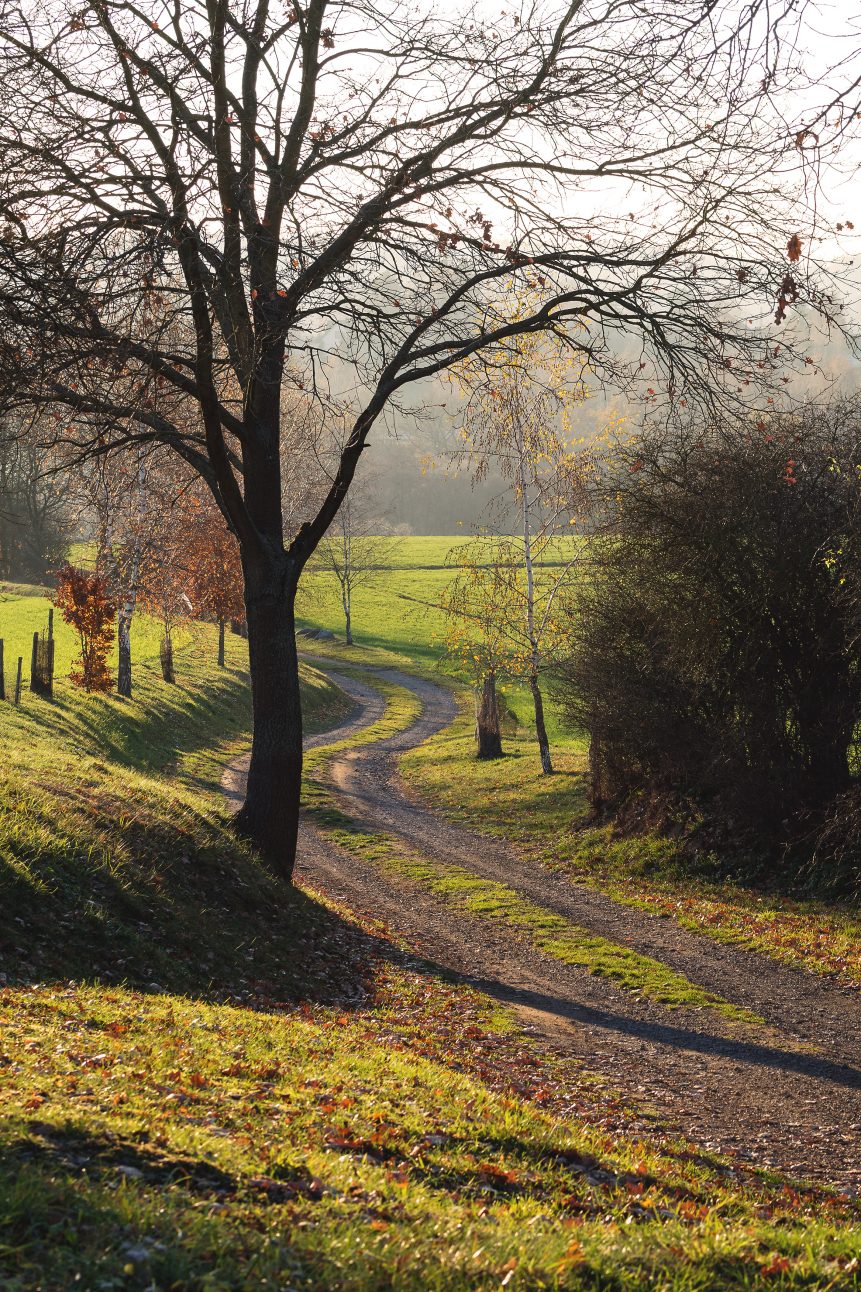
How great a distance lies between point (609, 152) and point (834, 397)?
5444mm

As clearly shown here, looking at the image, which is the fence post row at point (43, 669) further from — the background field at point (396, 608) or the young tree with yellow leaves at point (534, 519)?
the background field at point (396, 608)

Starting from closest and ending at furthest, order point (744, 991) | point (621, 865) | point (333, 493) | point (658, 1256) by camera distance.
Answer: point (658, 1256), point (744, 991), point (333, 493), point (621, 865)

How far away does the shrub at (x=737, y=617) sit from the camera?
14.8 metres

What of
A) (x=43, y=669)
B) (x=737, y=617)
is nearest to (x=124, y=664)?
(x=43, y=669)

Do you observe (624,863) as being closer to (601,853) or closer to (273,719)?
(601,853)

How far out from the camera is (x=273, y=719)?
538 inches

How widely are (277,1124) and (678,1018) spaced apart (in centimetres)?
646

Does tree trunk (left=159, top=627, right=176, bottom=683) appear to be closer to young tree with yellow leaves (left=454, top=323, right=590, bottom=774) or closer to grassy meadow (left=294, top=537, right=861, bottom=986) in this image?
grassy meadow (left=294, top=537, right=861, bottom=986)

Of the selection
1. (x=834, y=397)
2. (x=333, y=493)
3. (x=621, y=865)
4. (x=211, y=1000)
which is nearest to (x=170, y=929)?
(x=211, y=1000)

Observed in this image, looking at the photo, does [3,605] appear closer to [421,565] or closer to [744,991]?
[421,565]

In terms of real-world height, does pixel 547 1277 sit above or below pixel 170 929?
above

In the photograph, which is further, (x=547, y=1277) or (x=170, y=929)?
(x=170, y=929)

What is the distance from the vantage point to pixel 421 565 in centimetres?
8288

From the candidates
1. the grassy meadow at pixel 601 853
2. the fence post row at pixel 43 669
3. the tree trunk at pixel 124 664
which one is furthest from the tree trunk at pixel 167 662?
the grassy meadow at pixel 601 853
